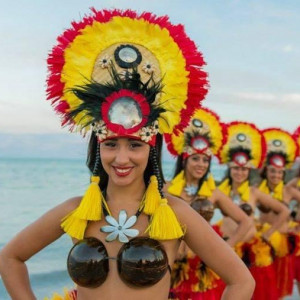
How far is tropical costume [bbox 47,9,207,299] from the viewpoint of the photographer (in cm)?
279

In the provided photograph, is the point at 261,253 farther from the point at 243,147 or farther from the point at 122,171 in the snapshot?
the point at 122,171

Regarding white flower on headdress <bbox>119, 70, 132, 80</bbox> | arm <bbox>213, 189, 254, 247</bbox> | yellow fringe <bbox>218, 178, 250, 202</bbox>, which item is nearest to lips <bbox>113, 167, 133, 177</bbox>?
white flower on headdress <bbox>119, 70, 132, 80</bbox>

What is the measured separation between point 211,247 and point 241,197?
3.95 metres

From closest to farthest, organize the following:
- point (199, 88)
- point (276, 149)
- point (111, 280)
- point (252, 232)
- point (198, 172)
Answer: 1. point (111, 280)
2. point (199, 88)
3. point (198, 172)
4. point (252, 232)
5. point (276, 149)

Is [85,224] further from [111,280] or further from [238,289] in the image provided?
[238,289]

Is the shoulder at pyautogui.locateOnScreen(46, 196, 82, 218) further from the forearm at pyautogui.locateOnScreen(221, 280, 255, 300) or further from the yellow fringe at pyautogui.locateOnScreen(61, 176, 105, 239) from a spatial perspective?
the forearm at pyautogui.locateOnScreen(221, 280, 255, 300)

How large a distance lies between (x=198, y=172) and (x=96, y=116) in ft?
9.01

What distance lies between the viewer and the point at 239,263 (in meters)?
2.93

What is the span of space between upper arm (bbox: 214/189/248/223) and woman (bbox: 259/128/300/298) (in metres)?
1.36

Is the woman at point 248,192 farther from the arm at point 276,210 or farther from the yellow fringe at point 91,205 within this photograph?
the yellow fringe at point 91,205

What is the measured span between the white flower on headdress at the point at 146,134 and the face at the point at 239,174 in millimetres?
4059

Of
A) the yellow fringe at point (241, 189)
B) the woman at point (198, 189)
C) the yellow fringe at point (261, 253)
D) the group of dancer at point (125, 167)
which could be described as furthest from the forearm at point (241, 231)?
the group of dancer at point (125, 167)

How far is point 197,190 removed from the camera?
17.9 feet

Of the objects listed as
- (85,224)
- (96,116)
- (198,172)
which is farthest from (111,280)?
(198,172)
